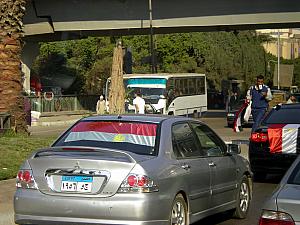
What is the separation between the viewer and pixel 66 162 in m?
7.04

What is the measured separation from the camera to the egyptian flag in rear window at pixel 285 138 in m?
12.7

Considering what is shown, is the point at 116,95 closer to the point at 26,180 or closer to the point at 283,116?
the point at 283,116

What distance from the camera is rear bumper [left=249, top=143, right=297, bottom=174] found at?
12805 mm

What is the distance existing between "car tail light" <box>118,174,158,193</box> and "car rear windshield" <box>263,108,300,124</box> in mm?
6984

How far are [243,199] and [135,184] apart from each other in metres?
3.24

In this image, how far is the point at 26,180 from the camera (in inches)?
285

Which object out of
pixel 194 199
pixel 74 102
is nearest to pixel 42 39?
pixel 74 102

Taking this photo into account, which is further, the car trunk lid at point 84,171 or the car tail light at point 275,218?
the car trunk lid at point 84,171

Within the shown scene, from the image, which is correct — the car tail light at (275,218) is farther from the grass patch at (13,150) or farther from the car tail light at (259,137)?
the car tail light at (259,137)

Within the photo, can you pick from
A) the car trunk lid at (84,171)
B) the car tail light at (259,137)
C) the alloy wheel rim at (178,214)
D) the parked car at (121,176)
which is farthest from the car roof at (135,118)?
the car tail light at (259,137)

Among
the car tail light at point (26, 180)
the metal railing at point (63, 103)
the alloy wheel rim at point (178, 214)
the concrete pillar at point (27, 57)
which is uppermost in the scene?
the concrete pillar at point (27, 57)

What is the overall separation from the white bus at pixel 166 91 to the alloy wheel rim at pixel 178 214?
23035 mm

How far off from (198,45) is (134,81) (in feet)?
133

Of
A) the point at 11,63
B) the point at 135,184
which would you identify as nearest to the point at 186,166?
the point at 135,184
